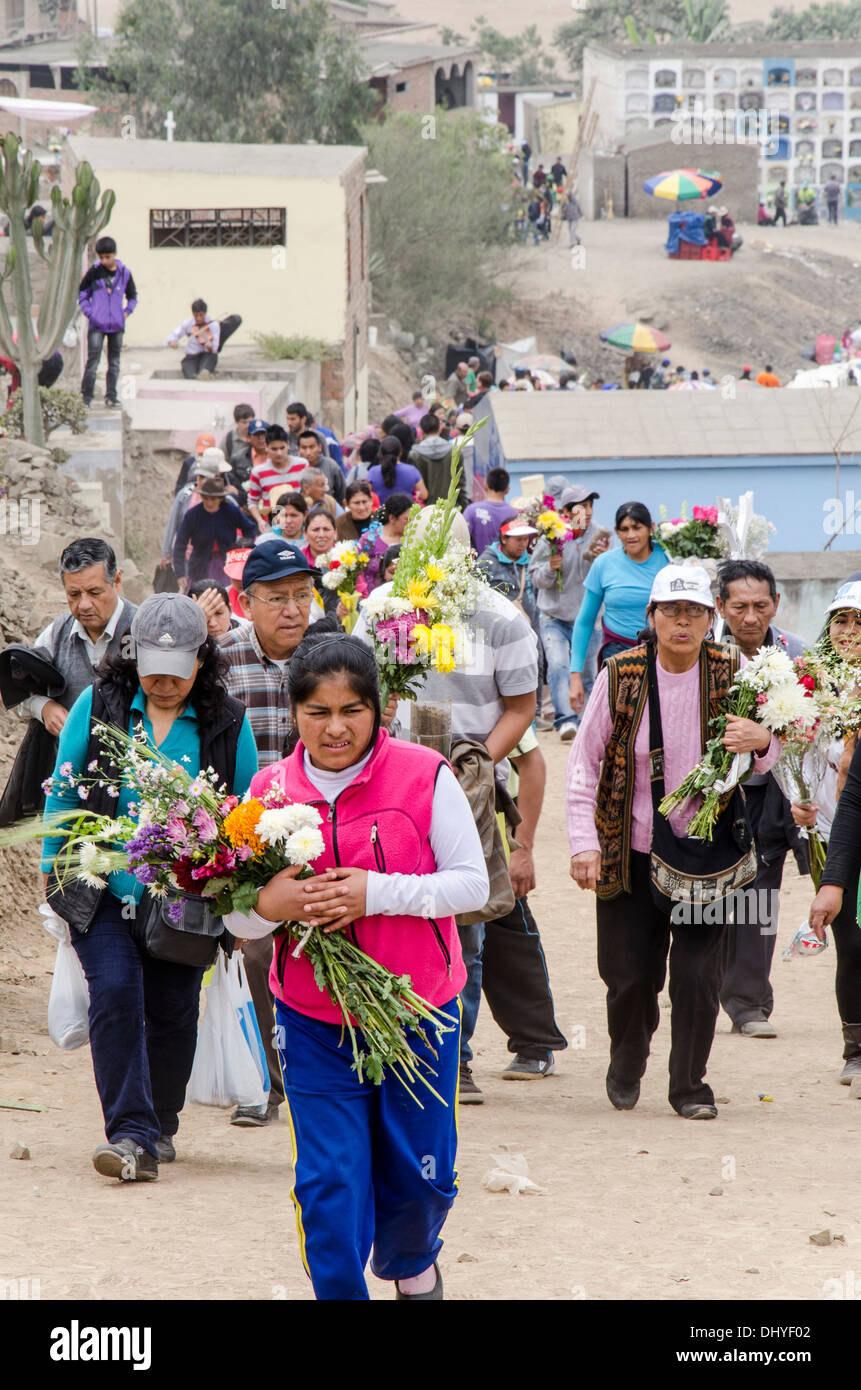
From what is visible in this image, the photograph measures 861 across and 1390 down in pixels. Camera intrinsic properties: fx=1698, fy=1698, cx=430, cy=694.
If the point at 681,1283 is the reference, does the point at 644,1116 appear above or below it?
below

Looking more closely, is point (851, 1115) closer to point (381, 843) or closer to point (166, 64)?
point (381, 843)

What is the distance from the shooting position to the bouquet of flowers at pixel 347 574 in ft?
28.7

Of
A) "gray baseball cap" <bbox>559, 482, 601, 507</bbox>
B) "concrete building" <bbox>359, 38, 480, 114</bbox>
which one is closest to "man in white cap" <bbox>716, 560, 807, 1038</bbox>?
"gray baseball cap" <bbox>559, 482, 601, 507</bbox>

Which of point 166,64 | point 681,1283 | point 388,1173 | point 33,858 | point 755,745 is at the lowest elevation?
point 33,858

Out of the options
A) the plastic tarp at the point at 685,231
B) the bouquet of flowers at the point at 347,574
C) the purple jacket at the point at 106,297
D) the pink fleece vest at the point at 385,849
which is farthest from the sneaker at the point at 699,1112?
the plastic tarp at the point at 685,231

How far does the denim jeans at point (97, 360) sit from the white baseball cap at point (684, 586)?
49.8 feet

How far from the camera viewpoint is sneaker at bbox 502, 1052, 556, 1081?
6.91m

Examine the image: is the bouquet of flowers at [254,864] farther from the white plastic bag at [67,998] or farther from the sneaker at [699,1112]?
the sneaker at [699,1112]

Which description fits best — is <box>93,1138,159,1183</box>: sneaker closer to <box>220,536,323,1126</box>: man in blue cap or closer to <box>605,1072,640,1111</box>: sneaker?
<box>220,536,323,1126</box>: man in blue cap

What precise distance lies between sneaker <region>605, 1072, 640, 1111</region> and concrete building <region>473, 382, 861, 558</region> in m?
10.4

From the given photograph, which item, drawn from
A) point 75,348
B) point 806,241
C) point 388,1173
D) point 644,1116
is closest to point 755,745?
point 644,1116

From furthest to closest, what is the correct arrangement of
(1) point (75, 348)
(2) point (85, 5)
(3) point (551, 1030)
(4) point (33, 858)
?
1. (2) point (85, 5)
2. (1) point (75, 348)
3. (4) point (33, 858)
4. (3) point (551, 1030)

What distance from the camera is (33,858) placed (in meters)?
9.27

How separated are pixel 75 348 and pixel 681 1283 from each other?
924 inches
